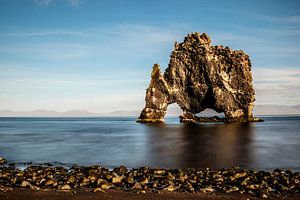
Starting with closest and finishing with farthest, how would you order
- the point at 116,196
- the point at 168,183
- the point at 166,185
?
the point at 116,196 < the point at 166,185 < the point at 168,183

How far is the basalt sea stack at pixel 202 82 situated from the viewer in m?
108

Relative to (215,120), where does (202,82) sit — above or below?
above

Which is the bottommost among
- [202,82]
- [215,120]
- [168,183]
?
[168,183]

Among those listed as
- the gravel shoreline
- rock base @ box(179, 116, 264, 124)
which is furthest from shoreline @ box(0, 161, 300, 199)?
rock base @ box(179, 116, 264, 124)

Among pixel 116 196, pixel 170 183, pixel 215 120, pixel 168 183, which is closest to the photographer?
pixel 116 196

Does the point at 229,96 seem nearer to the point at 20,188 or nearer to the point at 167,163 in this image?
the point at 167,163

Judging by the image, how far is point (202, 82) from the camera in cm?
11088

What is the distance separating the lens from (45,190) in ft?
47.3

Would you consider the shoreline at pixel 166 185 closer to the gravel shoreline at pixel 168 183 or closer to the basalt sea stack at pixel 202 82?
the gravel shoreline at pixel 168 183

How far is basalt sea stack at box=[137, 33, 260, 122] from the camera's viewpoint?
107938 millimetres

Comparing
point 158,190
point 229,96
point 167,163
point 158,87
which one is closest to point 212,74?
point 229,96

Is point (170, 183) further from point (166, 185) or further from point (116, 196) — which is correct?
point (116, 196)

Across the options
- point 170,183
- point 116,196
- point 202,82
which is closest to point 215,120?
point 202,82

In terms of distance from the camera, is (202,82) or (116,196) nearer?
(116,196)
